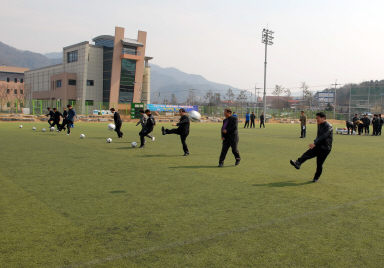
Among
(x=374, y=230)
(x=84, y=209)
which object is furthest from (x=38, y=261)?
(x=374, y=230)

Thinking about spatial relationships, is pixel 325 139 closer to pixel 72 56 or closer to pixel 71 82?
pixel 71 82

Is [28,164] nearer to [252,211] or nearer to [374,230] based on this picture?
[252,211]

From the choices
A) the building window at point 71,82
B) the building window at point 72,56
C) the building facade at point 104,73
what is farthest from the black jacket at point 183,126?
the building window at point 72,56

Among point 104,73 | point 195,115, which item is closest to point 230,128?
point 195,115

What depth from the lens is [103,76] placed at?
265 feet

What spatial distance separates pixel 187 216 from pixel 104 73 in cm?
7874

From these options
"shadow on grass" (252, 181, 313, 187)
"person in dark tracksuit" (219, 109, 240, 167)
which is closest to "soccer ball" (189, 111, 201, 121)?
"person in dark tracksuit" (219, 109, 240, 167)

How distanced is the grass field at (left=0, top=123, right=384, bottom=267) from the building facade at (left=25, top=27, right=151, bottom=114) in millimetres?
68421

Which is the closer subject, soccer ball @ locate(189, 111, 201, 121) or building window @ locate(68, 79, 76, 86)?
soccer ball @ locate(189, 111, 201, 121)

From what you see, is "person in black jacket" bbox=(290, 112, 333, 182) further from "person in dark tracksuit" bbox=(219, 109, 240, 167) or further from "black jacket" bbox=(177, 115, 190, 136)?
"black jacket" bbox=(177, 115, 190, 136)

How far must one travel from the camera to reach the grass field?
13.7 feet

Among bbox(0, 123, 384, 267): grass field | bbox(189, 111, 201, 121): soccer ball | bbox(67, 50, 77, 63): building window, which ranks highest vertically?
A: bbox(67, 50, 77, 63): building window

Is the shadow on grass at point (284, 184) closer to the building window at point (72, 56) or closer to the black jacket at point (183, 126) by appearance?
the black jacket at point (183, 126)

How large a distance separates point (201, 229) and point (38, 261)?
2210 millimetres
